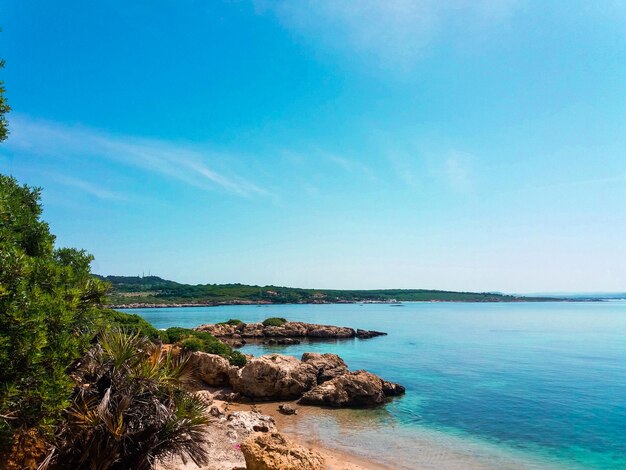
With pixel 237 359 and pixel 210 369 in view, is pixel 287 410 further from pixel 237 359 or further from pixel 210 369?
pixel 237 359

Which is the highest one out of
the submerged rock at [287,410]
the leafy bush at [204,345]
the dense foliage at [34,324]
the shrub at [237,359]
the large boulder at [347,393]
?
the dense foliage at [34,324]

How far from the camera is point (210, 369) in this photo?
29172 millimetres

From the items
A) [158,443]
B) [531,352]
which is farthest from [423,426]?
[531,352]

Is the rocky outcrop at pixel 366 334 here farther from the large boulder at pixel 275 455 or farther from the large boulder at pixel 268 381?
the large boulder at pixel 275 455

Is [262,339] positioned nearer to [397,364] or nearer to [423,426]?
[397,364]

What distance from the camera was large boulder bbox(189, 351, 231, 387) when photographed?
95.7 feet

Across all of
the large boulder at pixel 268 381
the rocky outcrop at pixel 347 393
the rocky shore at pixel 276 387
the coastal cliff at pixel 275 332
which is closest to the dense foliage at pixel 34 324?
the rocky shore at pixel 276 387

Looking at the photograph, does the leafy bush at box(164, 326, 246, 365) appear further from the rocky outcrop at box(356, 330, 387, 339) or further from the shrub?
the rocky outcrop at box(356, 330, 387, 339)

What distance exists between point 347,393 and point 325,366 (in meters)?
6.23

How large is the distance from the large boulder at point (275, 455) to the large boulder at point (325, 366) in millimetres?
18773

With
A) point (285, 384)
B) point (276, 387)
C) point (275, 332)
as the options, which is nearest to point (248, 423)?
point (276, 387)

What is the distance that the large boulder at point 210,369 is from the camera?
2917 cm

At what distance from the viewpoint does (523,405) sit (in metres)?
28.0

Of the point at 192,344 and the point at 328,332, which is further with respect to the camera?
the point at 328,332
